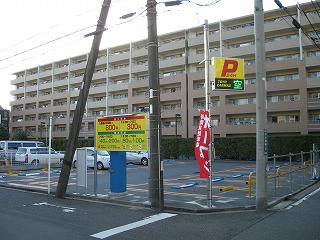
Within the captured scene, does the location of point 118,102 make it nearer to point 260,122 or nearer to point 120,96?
point 120,96

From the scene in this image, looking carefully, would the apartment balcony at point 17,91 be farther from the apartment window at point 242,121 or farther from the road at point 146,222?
the road at point 146,222

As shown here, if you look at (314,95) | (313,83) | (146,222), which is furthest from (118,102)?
(146,222)

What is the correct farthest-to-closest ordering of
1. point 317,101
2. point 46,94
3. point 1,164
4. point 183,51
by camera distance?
1. point 46,94
2. point 183,51
3. point 317,101
4. point 1,164

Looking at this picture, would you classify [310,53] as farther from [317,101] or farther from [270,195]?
[270,195]

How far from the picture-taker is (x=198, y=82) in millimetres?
50875

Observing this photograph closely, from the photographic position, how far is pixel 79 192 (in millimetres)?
11828

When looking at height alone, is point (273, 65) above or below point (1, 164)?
above

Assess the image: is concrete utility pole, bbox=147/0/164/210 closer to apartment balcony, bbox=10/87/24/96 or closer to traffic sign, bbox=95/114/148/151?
traffic sign, bbox=95/114/148/151

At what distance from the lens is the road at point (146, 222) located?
6188 millimetres

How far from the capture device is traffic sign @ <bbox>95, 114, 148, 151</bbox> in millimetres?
10141

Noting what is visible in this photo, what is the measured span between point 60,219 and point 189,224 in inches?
119

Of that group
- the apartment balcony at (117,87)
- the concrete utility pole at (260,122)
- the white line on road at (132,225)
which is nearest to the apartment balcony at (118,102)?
the apartment balcony at (117,87)

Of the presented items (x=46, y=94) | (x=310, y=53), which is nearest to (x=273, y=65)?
(x=310, y=53)

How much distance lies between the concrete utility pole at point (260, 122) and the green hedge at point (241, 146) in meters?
21.8
